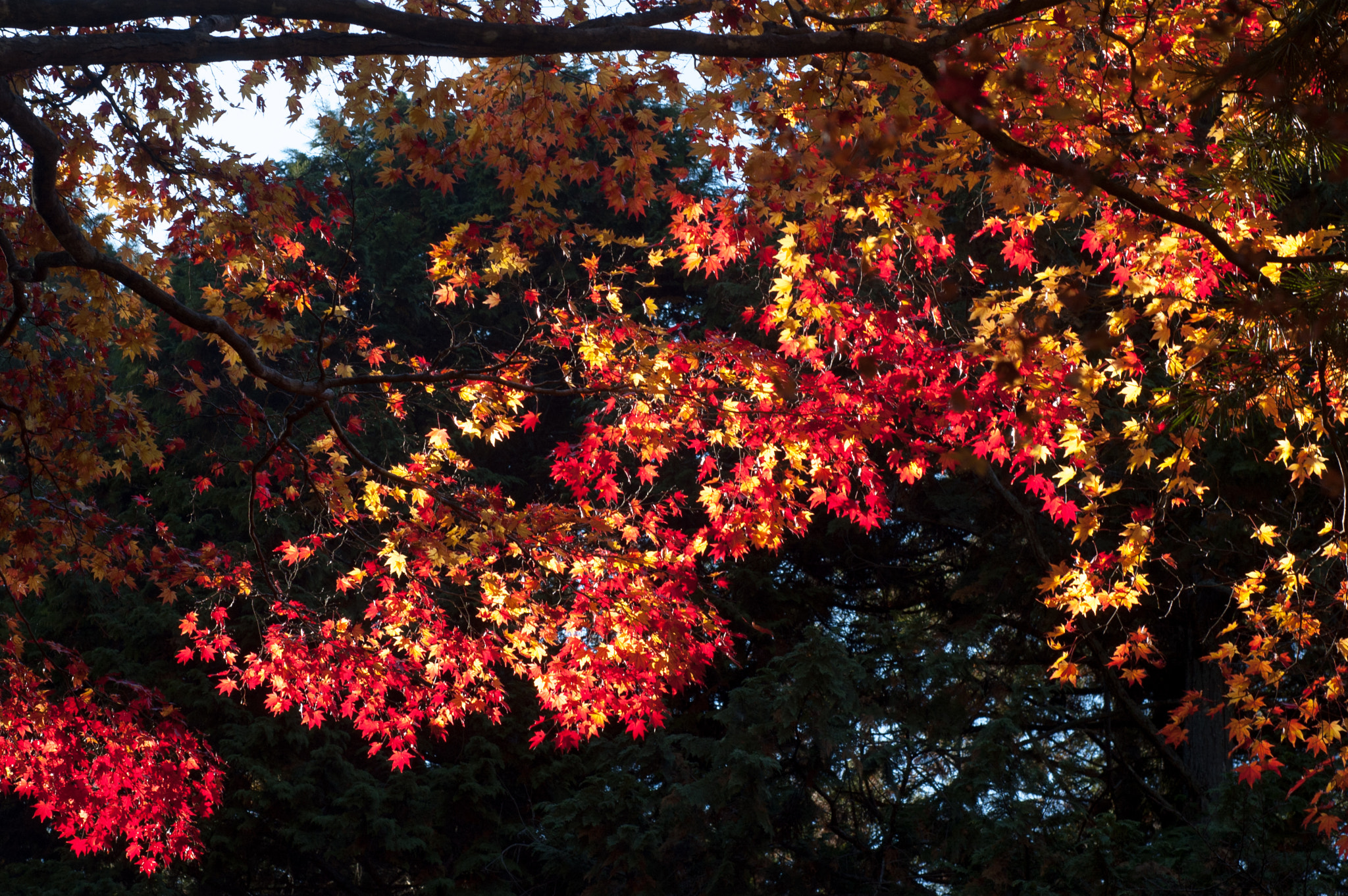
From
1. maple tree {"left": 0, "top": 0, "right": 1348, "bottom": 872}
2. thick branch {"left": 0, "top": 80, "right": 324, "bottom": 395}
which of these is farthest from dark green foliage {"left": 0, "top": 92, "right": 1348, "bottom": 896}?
thick branch {"left": 0, "top": 80, "right": 324, "bottom": 395}

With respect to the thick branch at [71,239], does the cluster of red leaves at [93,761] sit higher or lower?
lower

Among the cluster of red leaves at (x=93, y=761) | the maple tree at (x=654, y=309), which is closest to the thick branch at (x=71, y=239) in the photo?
the maple tree at (x=654, y=309)

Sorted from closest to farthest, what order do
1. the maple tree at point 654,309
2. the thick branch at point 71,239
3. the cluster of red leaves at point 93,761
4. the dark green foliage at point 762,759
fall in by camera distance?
the thick branch at point 71,239 < the maple tree at point 654,309 < the cluster of red leaves at point 93,761 < the dark green foliage at point 762,759

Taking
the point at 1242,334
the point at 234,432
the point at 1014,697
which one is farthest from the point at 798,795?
the point at 234,432

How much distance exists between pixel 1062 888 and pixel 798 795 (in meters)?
1.82

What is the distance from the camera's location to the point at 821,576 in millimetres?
11570

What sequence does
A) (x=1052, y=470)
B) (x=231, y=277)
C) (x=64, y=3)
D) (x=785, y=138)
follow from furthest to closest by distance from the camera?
(x=1052, y=470)
(x=231, y=277)
(x=785, y=138)
(x=64, y=3)

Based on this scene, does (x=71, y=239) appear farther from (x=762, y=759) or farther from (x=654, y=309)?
(x=762, y=759)

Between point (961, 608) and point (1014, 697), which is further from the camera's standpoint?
point (961, 608)

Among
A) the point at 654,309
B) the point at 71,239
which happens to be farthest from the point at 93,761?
the point at 654,309

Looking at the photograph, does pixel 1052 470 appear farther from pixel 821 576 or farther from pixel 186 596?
pixel 186 596

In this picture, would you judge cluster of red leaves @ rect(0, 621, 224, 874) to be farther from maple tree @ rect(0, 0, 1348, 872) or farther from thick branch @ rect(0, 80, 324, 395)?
thick branch @ rect(0, 80, 324, 395)

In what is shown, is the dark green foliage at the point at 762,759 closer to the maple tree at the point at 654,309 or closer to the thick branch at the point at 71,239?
the maple tree at the point at 654,309

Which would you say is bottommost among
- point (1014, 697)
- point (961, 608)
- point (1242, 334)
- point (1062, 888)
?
point (1062, 888)
